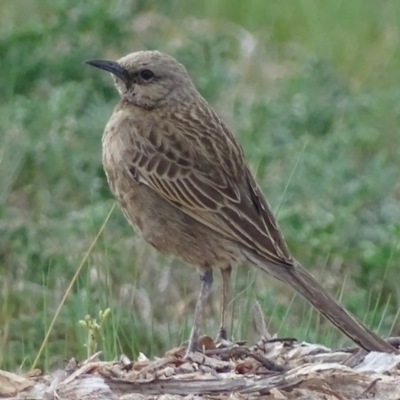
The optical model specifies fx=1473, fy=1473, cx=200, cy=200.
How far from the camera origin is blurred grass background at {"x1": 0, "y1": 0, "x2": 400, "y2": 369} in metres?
7.50

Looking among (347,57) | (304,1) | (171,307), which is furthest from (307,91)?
(171,307)

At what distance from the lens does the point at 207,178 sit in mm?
6945

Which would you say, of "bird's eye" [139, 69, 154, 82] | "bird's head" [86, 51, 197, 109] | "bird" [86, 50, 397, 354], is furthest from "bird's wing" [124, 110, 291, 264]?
"bird's eye" [139, 69, 154, 82]

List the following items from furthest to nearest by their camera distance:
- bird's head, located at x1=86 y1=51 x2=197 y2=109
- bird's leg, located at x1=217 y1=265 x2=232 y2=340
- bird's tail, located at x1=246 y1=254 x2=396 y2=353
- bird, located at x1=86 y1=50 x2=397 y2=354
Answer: bird's head, located at x1=86 y1=51 x2=197 y2=109 < bird, located at x1=86 y1=50 x2=397 y2=354 < bird's leg, located at x1=217 y1=265 x2=232 y2=340 < bird's tail, located at x1=246 y1=254 x2=396 y2=353

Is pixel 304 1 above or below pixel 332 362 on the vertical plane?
above

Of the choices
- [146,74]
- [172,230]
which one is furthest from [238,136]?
[172,230]

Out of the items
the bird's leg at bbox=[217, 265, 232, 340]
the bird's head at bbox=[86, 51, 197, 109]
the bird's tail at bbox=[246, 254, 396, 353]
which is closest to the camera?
the bird's tail at bbox=[246, 254, 396, 353]

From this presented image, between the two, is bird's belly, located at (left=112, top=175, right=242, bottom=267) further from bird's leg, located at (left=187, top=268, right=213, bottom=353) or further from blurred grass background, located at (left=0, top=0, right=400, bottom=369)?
blurred grass background, located at (left=0, top=0, right=400, bottom=369)

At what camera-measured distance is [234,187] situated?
6891 millimetres

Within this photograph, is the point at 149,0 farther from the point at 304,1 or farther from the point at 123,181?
the point at 123,181

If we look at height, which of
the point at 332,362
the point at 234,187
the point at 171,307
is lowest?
the point at 171,307

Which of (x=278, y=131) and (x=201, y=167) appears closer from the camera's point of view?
(x=201, y=167)

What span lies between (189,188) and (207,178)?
120 mm

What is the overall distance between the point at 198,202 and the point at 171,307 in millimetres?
1499
